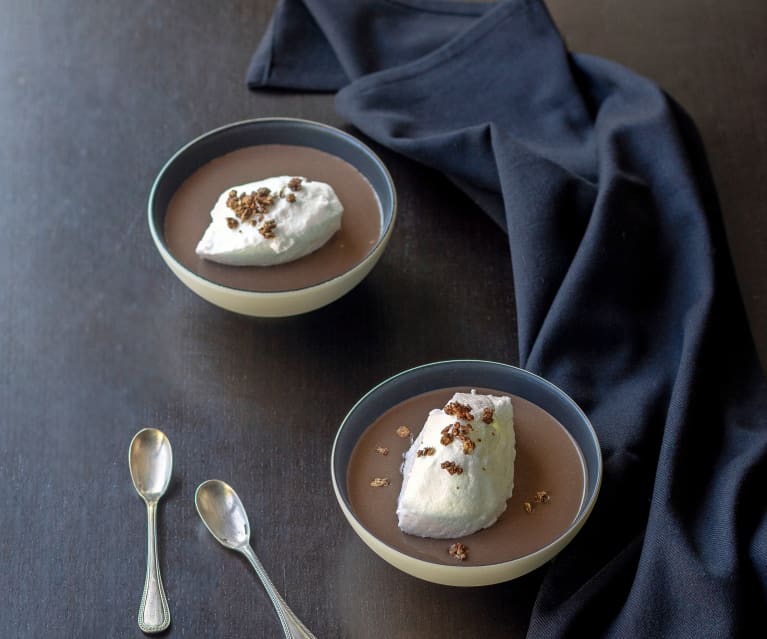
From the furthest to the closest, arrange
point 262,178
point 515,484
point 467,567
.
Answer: point 262,178 → point 515,484 → point 467,567

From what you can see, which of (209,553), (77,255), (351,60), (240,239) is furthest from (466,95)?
(209,553)

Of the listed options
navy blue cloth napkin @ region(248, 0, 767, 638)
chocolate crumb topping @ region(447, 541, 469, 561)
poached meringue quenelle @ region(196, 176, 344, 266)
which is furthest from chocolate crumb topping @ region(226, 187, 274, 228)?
chocolate crumb topping @ region(447, 541, 469, 561)

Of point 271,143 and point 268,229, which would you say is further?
point 271,143

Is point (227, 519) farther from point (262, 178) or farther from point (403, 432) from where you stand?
point (262, 178)

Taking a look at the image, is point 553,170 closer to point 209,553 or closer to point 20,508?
point 209,553

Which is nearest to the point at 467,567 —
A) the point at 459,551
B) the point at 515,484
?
the point at 459,551

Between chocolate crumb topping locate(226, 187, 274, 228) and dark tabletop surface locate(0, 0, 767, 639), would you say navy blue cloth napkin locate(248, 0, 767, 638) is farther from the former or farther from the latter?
chocolate crumb topping locate(226, 187, 274, 228)

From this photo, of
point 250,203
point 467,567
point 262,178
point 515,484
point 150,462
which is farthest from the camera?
point 262,178
